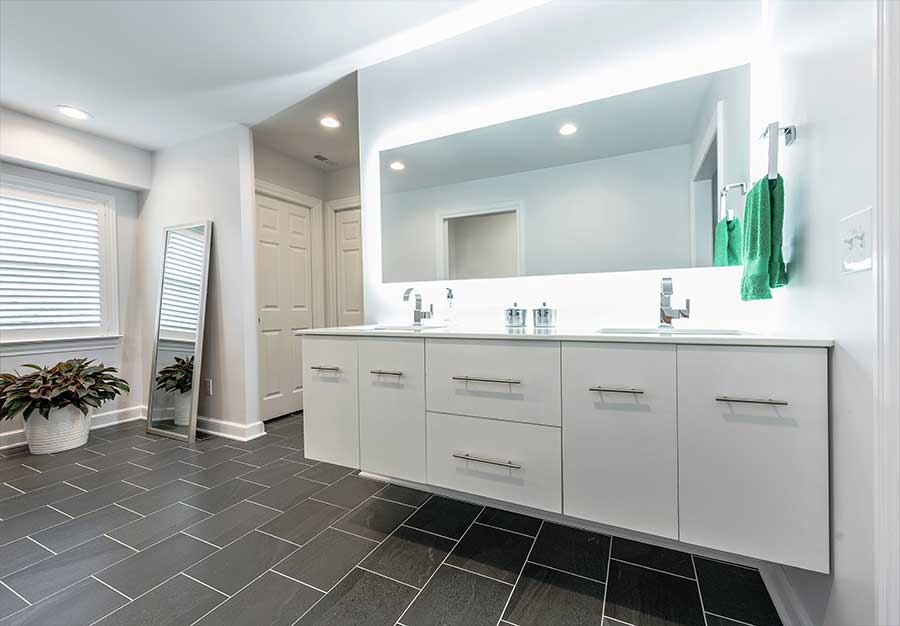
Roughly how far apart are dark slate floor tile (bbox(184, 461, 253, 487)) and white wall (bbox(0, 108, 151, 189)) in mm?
2687

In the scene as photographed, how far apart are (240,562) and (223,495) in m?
0.74

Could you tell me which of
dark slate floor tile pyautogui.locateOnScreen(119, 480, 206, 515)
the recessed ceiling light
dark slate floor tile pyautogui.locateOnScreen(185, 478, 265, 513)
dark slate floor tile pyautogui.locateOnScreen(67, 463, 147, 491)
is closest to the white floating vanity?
dark slate floor tile pyautogui.locateOnScreen(185, 478, 265, 513)

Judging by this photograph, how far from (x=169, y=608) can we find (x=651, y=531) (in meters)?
1.64

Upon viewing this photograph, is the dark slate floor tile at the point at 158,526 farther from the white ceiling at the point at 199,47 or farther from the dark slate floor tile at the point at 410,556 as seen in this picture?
the white ceiling at the point at 199,47

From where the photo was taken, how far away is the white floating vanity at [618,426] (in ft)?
3.59

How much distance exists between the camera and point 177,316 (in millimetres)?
3504

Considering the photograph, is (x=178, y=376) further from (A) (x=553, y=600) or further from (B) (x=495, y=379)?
(A) (x=553, y=600)

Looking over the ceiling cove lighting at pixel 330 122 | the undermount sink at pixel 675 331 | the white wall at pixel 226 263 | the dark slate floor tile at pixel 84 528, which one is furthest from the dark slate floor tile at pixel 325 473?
the ceiling cove lighting at pixel 330 122

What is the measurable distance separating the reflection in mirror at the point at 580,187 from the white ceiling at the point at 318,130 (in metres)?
0.86

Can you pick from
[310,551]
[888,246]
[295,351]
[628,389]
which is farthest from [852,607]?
[295,351]

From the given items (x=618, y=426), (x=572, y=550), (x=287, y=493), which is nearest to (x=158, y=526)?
(x=287, y=493)

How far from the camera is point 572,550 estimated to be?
5.58 ft

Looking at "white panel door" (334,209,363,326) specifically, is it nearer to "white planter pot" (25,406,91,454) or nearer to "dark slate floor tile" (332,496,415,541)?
"white planter pot" (25,406,91,454)

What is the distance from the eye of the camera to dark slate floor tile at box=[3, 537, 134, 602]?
4.95ft
